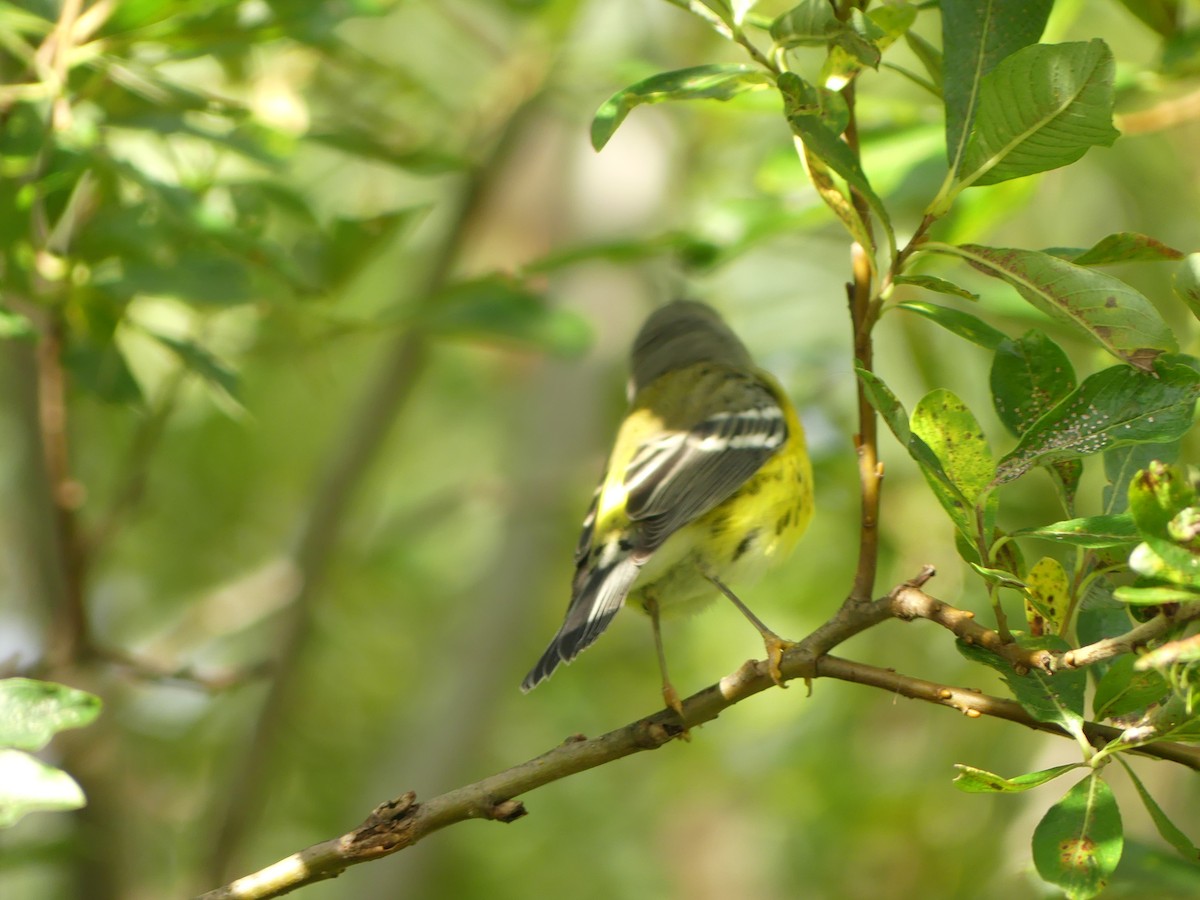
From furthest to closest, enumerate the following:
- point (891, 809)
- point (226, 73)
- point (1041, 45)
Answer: point (891, 809) → point (226, 73) → point (1041, 45)

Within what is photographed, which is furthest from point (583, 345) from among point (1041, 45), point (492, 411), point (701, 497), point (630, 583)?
point (492, 411)

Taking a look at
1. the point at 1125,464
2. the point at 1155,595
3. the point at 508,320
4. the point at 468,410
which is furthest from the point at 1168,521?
the point at 468,410

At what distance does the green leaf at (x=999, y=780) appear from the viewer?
127cm

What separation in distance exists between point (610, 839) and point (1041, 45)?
3.90m

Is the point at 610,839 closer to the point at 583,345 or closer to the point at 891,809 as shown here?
the point at 891,809

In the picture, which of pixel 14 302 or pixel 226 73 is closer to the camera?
pixel 14 302

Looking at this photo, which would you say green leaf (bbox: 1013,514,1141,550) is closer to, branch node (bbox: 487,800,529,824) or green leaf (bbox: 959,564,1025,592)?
green leaf (bbox: 959,564,1025,592)

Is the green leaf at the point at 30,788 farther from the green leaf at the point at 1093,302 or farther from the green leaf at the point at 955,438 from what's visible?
the green leaf at the point at 1093,302

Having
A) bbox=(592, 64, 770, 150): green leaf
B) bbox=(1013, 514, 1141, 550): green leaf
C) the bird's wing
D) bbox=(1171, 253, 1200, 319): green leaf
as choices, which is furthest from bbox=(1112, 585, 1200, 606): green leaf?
the bird's wing

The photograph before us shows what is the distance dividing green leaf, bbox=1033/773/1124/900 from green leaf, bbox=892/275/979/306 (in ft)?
1.71

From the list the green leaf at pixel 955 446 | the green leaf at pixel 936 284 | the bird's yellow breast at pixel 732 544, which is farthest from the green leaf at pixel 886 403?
the bird's yellow breast at pixel 732 544

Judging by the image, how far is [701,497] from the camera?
9.11ft

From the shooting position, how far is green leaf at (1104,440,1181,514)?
1501mm

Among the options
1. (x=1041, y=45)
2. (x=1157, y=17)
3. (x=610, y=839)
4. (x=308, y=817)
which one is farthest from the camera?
(x=610, y=839)
